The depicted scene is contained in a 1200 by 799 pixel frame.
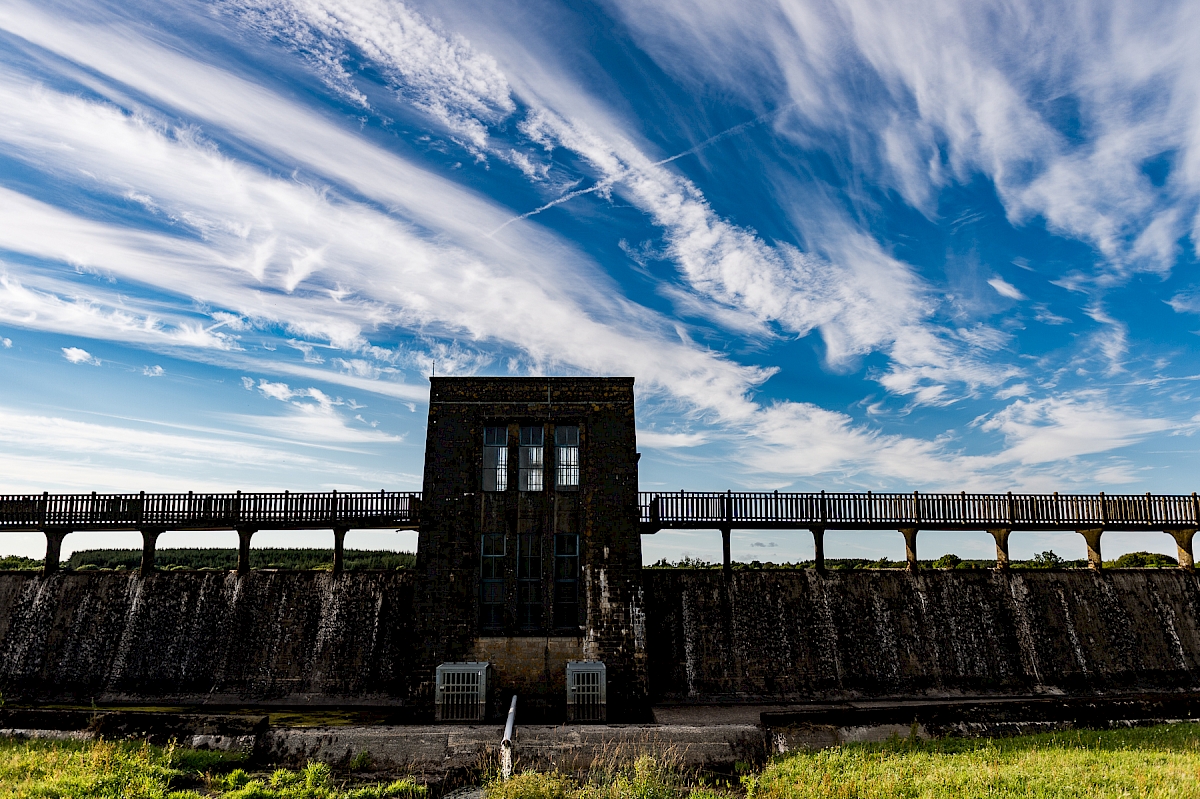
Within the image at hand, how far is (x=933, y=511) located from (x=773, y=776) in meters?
14.8

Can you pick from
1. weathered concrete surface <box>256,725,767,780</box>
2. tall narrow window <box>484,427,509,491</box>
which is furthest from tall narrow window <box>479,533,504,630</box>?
weathered concrete surface <box>256,725,767,780</box>

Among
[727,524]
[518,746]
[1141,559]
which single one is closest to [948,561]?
[1141,559]

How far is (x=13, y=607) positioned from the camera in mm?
22484

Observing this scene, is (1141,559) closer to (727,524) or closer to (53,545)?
(727,524)

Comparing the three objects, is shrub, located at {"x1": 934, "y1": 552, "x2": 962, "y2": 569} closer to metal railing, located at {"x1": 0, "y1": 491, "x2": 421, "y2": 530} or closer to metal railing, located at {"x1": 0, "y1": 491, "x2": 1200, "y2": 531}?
metal railing, located at {"x1": 0, "y1": 491, "x2": 1200, "y2": 531}

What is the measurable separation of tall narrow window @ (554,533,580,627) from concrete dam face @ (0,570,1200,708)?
3481 mm

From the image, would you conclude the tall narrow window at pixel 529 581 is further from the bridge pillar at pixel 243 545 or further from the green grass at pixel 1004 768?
the bridge pillar at pixel 243 545

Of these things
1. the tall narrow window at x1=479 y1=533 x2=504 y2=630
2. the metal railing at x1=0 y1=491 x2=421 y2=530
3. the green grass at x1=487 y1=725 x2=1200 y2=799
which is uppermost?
the metal railing at x1=0 y1=491 x2=421 y2=530

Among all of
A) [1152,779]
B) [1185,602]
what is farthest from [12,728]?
[1185,602]

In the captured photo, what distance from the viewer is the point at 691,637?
21.8 meters

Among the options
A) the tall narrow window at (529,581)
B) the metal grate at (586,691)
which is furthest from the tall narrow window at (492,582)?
the metal grate at (586,691)

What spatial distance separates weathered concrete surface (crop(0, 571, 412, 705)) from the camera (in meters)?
21.0

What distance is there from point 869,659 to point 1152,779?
10674mm

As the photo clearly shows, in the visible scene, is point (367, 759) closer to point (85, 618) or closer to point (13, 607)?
point (85, 618)
